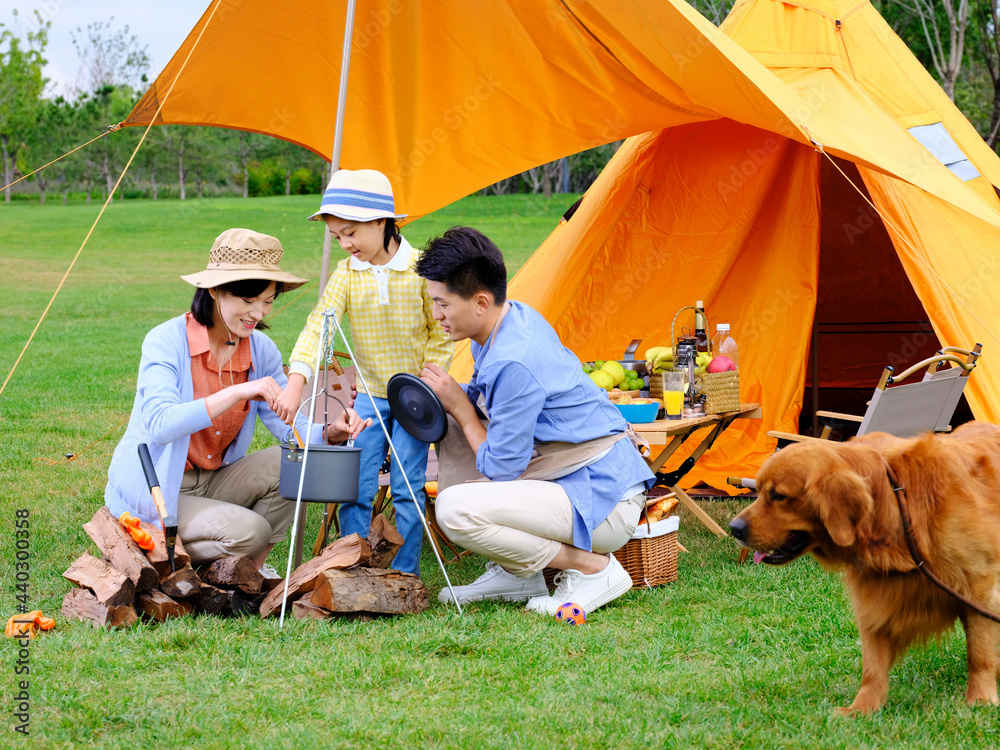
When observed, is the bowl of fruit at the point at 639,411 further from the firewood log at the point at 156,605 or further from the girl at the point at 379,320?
the firewood log at the point at 156,605

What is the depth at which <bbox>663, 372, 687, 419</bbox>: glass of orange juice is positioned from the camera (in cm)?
412

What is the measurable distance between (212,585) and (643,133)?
3.37 meters

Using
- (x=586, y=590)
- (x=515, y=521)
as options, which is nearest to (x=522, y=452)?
(x=515, y=521)

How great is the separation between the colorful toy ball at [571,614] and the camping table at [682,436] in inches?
32.8

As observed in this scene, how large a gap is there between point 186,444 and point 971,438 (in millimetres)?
2469

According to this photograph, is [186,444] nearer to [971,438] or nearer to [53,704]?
[53,704]

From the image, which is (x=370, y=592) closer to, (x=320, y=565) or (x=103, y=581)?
(x=320, y=565)

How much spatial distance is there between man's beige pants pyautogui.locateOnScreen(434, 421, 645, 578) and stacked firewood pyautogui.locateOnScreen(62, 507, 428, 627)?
0.31 metres

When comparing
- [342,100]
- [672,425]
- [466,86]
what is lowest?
[672,425]

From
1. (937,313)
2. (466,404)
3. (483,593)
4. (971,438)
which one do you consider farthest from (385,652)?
(937,313)

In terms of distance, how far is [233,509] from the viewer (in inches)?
137

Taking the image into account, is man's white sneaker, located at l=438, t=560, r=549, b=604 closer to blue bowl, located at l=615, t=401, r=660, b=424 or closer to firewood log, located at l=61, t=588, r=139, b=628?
blue bowl, located at l=615, t=401, r=660, b=424

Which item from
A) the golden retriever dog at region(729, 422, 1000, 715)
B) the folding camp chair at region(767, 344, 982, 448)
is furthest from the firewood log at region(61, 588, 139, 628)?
the folding camp chair at region(767, 344, 982, 448)

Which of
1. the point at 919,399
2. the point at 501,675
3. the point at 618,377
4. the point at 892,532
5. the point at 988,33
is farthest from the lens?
the point at 988,33
